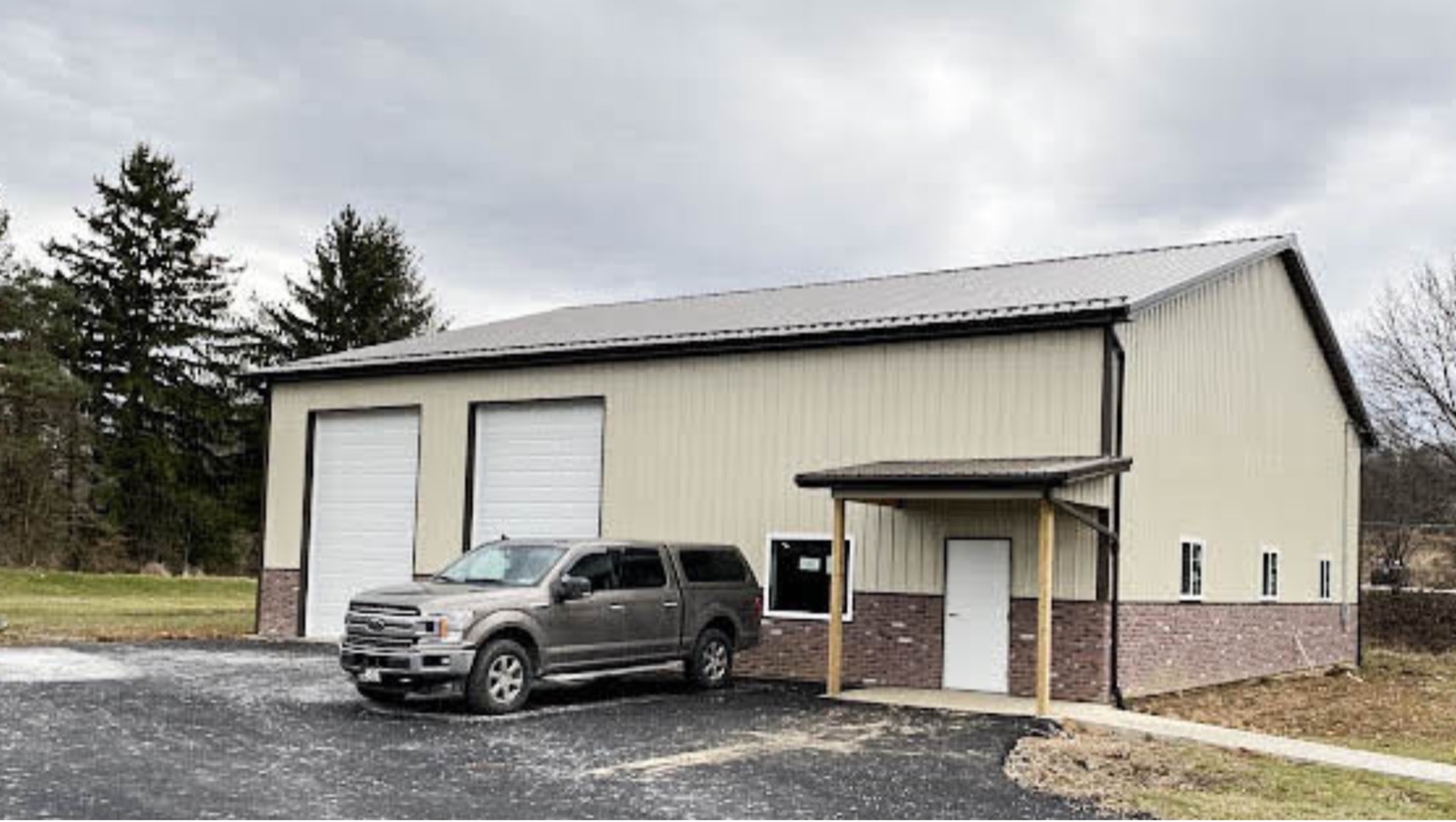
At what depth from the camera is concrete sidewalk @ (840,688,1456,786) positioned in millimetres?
12859

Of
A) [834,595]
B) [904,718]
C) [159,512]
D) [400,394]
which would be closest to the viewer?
[904,718]

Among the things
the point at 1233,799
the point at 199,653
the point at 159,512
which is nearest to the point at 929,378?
the point at 1233,799

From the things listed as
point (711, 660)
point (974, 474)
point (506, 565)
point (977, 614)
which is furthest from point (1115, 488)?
point (506, 565)

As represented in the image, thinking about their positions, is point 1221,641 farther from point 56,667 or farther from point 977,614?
point 56,667

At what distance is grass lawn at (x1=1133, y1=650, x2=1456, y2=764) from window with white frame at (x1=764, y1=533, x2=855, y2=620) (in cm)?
405

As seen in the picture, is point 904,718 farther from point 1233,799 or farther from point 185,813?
point 185,813

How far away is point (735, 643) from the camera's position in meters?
17.7

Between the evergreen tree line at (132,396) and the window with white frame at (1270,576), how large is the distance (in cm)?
3437

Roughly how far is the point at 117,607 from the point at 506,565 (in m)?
19.1

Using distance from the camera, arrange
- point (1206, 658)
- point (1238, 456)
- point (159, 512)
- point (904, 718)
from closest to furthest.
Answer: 1. point (904, 718)
2. point (1206, 658)
3. point (1238, 456)
4. point (159, 512)

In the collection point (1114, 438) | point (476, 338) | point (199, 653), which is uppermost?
point (476, 338)

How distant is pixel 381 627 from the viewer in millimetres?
14711

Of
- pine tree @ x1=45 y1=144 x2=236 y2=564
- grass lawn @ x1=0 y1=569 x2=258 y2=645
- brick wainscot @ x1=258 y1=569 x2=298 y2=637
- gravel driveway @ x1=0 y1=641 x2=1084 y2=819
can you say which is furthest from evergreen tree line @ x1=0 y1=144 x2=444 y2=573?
gravel driveway @ x1=0 y1=641 x2=1084 y2=819

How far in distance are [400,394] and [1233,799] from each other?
54.8 feet
